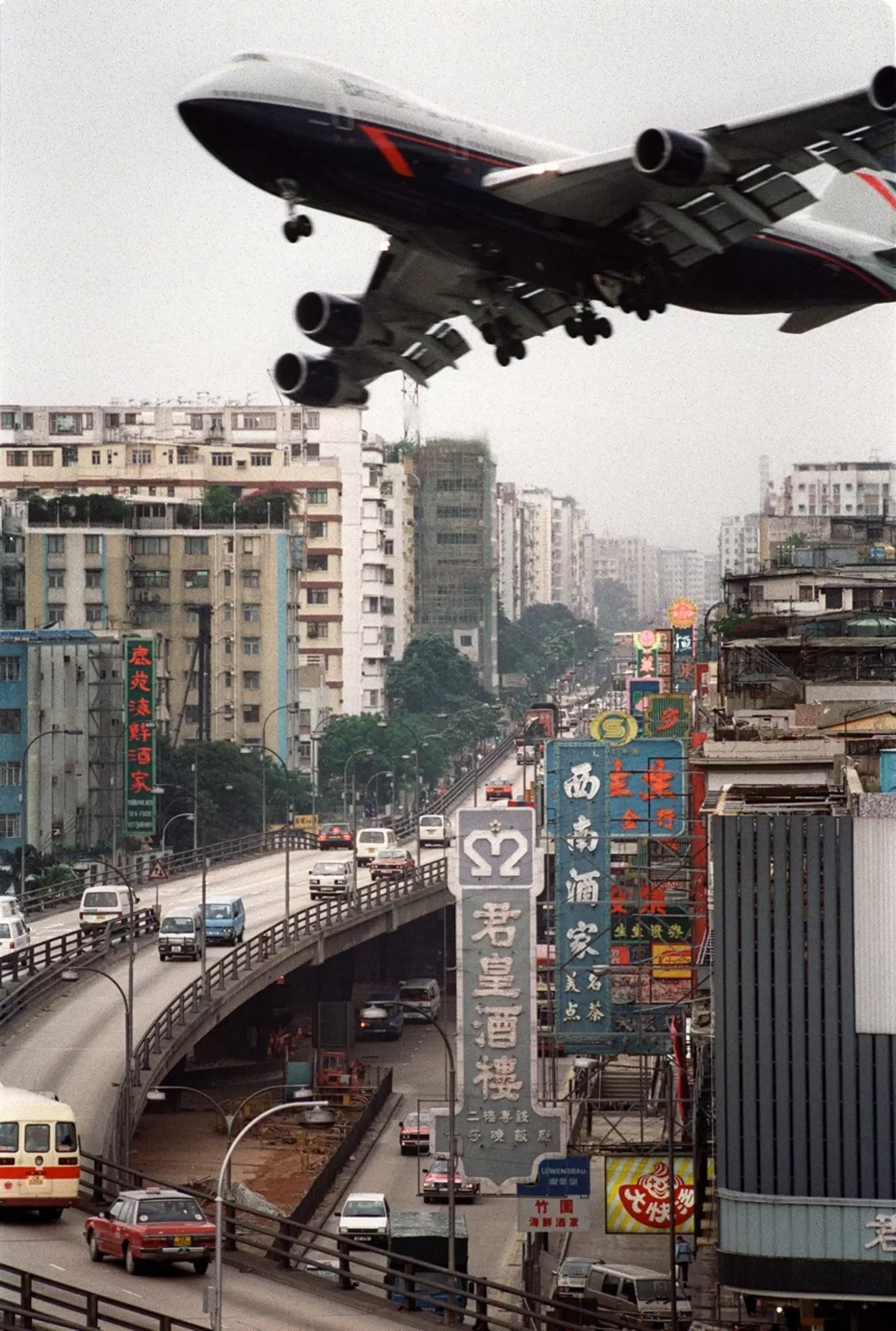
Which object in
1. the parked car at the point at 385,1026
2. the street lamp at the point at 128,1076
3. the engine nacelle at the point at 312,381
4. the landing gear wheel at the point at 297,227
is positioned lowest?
the parked car at the point at 385,1026

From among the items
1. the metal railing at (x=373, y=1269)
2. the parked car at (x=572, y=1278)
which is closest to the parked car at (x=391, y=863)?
the metal railing at (x=373, y=1269)

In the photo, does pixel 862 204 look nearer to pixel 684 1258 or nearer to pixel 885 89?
pixel 885 89

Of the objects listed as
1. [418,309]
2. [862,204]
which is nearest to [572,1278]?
[418,309]

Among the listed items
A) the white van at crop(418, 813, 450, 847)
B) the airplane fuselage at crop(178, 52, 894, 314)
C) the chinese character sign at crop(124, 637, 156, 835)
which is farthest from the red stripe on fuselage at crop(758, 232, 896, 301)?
the white van at crop(418, 813, 450, 847)

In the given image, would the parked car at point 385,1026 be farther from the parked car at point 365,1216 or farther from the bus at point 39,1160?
the bus at point 39,1160

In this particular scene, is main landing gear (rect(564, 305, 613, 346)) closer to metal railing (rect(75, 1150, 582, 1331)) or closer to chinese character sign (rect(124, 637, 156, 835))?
metal railing (rect(75, 1150, 582, 1331))

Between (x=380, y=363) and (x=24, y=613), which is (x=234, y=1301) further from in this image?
Result: (x=24, y=613)
